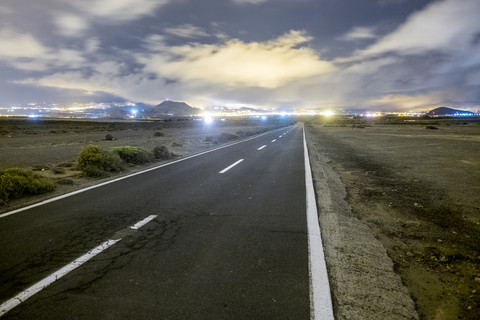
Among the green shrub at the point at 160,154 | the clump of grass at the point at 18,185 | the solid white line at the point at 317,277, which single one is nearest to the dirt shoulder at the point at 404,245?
the solid white line at the point at 317,277

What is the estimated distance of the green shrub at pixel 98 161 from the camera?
964 centimetres

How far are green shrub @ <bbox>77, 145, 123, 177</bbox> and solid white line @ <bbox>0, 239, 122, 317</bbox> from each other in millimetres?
6270

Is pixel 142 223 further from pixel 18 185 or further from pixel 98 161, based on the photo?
pixel 98 161

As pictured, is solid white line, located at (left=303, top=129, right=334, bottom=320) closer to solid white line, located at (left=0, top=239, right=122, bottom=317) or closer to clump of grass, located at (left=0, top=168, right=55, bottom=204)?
→ solid white line, located at (left=0, top=239, right=122, bottom=317)

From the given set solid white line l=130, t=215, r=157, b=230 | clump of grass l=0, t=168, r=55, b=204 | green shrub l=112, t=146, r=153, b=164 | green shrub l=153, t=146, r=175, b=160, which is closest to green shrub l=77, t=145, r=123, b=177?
green shrub l=112, t=146, r=153, b=164

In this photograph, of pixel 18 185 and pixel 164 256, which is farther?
pixel 18 185

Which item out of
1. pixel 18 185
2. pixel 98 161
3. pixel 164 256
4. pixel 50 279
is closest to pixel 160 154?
pixel 98 161

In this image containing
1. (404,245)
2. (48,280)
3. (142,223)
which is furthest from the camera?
(142,223)

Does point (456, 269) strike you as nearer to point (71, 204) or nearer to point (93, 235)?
point (93, 235)

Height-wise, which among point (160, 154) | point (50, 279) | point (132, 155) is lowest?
point (50, 279)

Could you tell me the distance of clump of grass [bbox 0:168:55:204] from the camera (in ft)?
21.0

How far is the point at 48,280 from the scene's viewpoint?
302 cm

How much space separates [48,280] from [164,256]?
4.28 ft

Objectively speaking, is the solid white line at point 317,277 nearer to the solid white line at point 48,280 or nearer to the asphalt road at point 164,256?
the asphalt road at point 164,256
